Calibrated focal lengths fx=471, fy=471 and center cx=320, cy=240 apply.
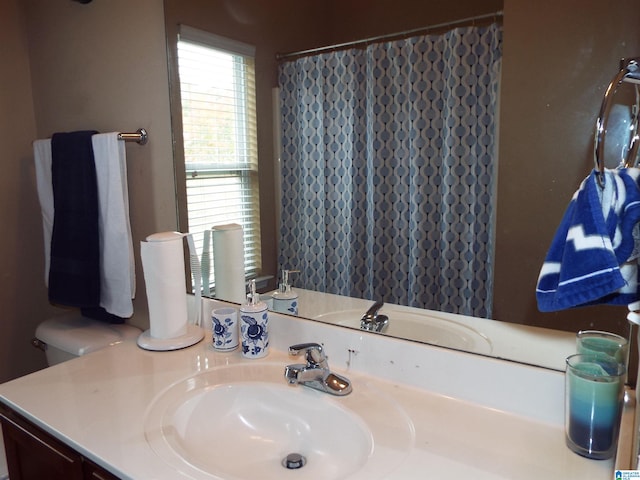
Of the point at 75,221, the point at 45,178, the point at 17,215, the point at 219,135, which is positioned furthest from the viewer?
the point at 17,215

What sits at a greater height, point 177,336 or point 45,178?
point 45,178

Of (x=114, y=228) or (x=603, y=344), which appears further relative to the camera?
(x=114, y=228)

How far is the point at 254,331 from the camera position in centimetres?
123

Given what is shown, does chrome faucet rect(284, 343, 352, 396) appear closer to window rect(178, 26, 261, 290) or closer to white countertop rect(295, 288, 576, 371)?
white countertop rect(295, 288, 576, 371)

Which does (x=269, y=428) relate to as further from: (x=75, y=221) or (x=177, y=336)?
(x=75, y=221)

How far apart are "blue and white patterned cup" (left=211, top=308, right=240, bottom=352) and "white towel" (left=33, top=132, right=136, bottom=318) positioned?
1.45 ft

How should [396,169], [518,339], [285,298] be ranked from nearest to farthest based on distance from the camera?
[518,339]
[396,169]
[285,298]

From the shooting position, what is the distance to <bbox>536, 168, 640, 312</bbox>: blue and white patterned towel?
0.66 meters

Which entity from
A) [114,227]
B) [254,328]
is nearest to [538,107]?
[254,328]

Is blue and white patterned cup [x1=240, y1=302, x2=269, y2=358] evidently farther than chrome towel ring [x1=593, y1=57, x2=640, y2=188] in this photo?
Yes

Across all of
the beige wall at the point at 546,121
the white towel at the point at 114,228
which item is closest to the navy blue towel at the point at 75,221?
the white towel at the point at 114,228

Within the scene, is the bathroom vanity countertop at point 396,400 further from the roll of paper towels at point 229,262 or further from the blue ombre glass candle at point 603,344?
the roll of paper towels at point 229,262

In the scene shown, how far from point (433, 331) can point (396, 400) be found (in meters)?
0.18

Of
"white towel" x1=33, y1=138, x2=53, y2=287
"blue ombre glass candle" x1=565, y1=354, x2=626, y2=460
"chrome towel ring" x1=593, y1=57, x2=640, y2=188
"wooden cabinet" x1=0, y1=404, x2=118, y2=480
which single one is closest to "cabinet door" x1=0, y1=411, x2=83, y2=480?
"wooden cabinet" x1=0, y1=404, x2=118, y2=480
